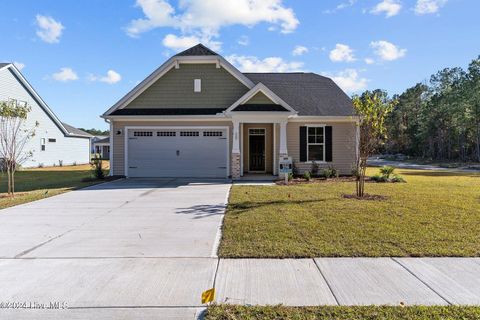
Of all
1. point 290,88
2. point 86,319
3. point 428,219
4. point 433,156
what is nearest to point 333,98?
point 290,88

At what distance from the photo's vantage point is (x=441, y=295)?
12.0 ft

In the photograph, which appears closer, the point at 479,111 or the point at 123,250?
the point at 123,250

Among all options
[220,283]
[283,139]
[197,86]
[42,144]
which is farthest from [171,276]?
[42,144]

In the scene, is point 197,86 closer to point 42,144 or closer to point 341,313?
point 341,313

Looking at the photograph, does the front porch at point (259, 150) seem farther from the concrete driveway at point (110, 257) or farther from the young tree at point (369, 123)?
the concrete driveway at point (110, 257)

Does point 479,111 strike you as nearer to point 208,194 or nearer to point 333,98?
point 333,98

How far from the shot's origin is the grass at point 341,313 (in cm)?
317

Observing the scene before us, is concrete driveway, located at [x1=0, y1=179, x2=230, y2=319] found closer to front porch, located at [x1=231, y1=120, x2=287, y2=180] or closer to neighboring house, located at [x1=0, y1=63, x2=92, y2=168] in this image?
front porch, located at [x1=231, y1=120, x2=287, y2=180]

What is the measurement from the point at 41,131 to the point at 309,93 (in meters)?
22.2

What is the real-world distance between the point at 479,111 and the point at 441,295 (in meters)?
34.7

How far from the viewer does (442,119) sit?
1515 inches

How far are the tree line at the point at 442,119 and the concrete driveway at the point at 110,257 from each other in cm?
2245

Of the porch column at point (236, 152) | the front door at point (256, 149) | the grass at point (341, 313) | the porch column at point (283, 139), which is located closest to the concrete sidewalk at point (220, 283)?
the grass at point (341, 313)

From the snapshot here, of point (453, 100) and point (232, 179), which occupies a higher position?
point (453, 100)
